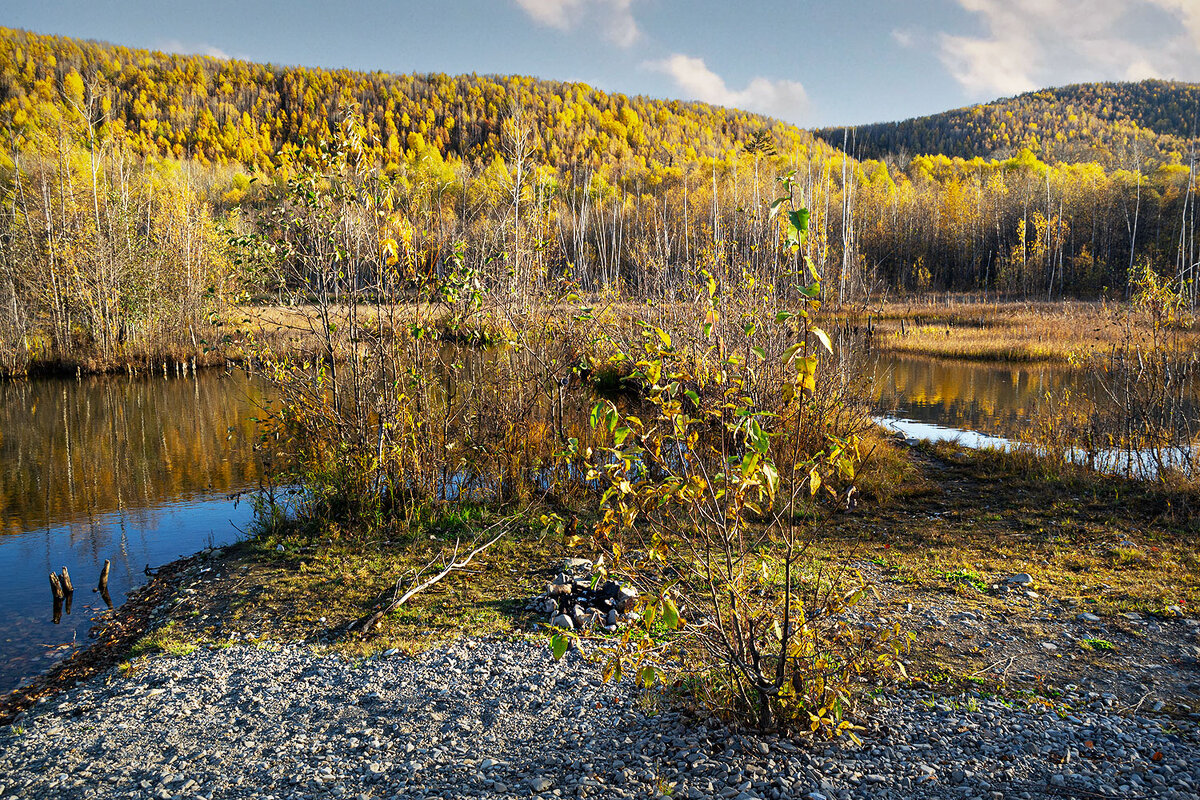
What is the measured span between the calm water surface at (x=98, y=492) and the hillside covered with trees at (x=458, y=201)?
3.03 meters

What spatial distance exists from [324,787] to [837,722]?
2459 millimetres

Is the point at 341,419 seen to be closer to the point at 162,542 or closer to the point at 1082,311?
the point at 162,542

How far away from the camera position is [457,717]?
3773 mm

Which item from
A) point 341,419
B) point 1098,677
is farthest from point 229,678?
point 1098,677

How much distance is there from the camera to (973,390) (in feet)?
60.0

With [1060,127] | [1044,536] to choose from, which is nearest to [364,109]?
[1044,536]

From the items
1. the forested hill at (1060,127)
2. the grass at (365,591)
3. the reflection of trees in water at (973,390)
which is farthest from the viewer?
the forested hill at (1060,127)

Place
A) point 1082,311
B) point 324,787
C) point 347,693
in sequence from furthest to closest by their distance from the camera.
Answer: point 1082,311 < point 347,693 < point 324,787

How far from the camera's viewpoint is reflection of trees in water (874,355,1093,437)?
46.7 ft

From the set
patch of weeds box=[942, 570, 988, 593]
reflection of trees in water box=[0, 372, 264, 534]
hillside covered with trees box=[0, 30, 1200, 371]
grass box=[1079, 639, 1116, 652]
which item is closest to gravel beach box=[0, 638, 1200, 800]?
grass box=[1079, 639, 1116, 652]

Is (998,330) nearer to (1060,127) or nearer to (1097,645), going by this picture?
(1097,645)

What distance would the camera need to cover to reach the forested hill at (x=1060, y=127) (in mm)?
89625

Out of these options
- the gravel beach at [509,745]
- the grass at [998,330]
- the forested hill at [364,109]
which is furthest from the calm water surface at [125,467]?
the forested hill at [364,109]

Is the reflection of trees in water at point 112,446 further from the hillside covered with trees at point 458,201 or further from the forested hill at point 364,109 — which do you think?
the forested hill at point 364,109
